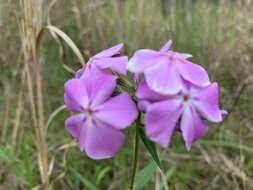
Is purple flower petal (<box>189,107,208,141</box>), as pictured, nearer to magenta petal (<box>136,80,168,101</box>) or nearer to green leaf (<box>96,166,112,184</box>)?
magenta petal (<box>136,80,168,101</box>)

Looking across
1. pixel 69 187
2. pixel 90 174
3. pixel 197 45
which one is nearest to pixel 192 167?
pixel 90 174

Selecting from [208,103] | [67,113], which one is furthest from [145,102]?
[67,113]

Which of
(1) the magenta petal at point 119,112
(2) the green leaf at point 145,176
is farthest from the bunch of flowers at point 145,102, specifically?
(2) the green leaf at point 145,176

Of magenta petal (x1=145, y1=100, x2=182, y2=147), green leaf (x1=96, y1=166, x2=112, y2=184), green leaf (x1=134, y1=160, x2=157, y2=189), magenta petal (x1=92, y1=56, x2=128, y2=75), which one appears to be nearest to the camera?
magenta petal (x1=145, y1=100, x2=182, y2=147)

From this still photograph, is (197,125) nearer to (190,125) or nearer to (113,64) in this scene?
(190,125)

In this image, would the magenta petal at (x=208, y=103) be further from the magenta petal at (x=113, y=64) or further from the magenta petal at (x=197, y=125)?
the magenta petal at (x=113, y=64)

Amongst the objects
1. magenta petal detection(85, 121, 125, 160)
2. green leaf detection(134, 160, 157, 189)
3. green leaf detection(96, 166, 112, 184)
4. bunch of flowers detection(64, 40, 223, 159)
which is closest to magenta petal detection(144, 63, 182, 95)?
bunch of flowers detection(64, 40, 223, 159)

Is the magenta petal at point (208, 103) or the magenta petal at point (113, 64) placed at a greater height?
the magenta petal at point (113, 64)

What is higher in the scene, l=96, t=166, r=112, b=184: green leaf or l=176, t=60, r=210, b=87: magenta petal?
l=176, t=60, r=210, b=87: magenta petal
